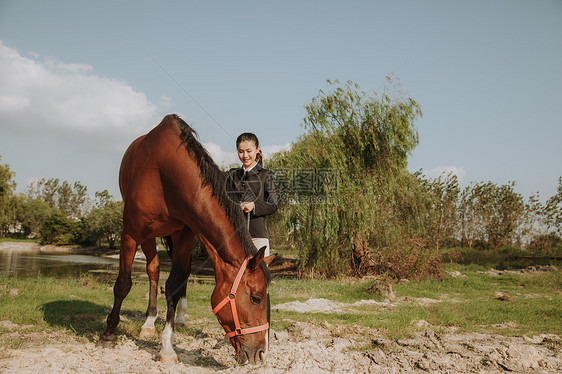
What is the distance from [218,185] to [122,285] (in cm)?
174

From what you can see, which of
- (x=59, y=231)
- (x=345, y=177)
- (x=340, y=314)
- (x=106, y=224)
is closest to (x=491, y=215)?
(x=345, y=177)

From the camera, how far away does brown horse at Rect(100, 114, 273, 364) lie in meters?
2.62

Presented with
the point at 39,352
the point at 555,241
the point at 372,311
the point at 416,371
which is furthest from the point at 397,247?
the point at 555,241

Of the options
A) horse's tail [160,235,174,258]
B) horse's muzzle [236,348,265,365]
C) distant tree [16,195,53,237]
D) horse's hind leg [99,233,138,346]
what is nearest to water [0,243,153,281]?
horse's tail [160,235,174,258]

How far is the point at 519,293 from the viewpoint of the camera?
9.41 m

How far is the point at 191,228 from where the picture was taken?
3082mm

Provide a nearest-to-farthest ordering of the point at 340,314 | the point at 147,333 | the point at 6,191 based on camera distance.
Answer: the point at 147,333
the point at 340,314
the point at 6,191

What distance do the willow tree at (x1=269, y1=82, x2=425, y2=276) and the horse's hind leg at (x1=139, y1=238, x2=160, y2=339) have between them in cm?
868

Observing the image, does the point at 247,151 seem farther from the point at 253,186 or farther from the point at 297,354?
the point at 297,354

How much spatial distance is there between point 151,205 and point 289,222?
415 inches

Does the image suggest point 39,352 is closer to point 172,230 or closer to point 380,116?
point 172,230

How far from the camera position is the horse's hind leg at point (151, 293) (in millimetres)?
3945

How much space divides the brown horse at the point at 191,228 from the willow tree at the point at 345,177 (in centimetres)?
930

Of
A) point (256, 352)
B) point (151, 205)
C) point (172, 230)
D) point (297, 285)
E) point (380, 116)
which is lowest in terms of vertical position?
point (297, 285)
